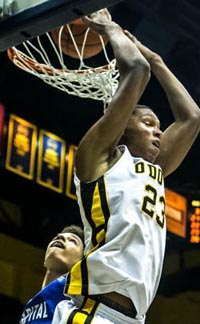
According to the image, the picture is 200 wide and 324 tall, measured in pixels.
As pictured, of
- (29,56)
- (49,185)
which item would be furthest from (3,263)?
(29,56)

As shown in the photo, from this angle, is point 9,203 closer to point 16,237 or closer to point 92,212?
point 16,237

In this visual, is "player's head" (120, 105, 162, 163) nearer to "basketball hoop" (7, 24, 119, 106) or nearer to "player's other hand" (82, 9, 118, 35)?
"player's other hand" (82, 9, 118, 35)

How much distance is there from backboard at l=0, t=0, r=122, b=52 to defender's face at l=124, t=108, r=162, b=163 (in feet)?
1.30

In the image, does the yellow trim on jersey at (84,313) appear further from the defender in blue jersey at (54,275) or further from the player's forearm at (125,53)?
the defender in blue jersey at (54,275)

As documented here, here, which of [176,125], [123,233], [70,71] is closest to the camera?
[123,233]

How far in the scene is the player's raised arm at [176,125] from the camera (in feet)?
10.1

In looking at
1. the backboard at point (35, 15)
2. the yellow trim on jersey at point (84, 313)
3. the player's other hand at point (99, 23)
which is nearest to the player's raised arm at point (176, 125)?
the player's other hand at point (99, 23)

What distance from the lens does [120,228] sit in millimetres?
2672

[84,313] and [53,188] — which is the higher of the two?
[84,313]

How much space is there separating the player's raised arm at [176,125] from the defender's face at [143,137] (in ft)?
0.35

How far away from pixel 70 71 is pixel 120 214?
4.50 ft

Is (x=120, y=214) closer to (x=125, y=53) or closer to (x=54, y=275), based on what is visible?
(x=125, y=53)

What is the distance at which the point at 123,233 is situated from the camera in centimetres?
265

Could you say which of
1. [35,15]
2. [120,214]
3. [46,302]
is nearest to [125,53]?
[35,15]
